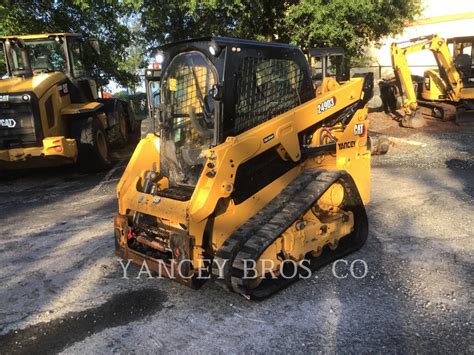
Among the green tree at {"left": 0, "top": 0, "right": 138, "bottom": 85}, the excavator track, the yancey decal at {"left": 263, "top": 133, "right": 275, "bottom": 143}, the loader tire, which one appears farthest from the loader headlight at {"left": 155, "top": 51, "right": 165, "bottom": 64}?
the green tree at {"left": 0, "top": 0, "right": 138, "bottom": 85}

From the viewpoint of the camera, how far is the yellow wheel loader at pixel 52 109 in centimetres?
824

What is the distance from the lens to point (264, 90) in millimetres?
4266

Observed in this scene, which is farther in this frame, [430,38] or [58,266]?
[430,38]

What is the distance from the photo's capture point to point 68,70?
9750 millimetres

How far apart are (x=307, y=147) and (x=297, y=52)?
0.93 meters

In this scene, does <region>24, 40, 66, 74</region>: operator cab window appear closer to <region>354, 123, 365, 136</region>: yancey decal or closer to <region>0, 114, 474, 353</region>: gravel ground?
<region>0, 114, 474, 353</region>: gravel ground

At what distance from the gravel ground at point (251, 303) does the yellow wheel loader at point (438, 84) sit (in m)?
6.73

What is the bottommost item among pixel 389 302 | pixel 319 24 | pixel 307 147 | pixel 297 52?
pixel 389 302

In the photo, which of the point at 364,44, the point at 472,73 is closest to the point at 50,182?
the point at 364,44

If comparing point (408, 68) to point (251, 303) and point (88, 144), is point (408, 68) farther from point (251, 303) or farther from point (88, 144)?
point (251, 303)

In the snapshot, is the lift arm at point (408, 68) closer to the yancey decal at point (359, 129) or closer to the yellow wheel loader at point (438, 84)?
the yellow wheel loader at point (438, 84)

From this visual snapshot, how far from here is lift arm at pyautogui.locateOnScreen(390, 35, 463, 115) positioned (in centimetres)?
1223

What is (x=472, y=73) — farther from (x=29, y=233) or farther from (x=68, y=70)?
(x=29, y=233)

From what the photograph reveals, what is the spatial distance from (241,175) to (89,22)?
12198 millimetres
